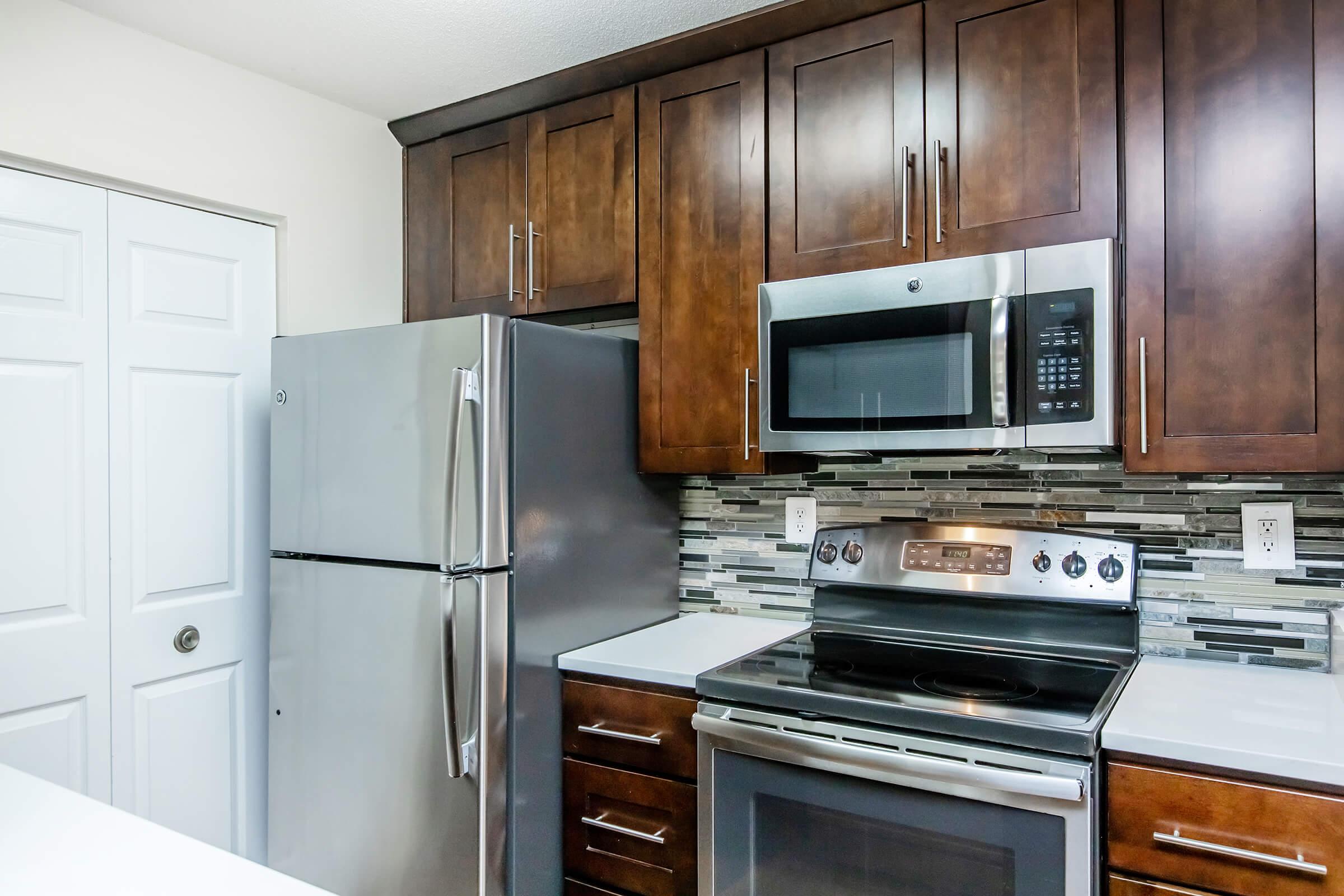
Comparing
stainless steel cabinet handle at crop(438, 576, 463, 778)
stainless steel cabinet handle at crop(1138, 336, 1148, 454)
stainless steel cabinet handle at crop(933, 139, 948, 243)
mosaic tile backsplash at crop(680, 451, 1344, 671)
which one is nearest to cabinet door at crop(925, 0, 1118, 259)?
stainless steel cabinet handle at crop(933, 139, 948, 243)

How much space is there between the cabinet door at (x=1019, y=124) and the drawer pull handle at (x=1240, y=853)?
1.06 metres

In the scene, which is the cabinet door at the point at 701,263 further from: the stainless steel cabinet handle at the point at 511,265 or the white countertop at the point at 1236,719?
the white countertop at the point at 1236,719

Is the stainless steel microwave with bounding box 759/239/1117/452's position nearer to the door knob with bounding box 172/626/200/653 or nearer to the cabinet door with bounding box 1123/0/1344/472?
the cabinet door with bounding box 1123/0/1344/472

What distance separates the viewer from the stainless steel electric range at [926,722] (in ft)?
4.58

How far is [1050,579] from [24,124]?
2495 millimetres

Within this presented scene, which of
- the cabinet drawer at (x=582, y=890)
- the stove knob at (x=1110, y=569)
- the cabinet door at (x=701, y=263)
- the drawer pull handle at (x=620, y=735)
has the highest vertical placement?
the cabinet door at (x=701, y=263)

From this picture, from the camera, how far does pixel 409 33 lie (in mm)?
2115

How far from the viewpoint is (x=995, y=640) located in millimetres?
1953

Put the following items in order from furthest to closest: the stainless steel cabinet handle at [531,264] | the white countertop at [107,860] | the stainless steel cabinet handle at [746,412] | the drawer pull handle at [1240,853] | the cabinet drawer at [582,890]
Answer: the stainless steel cabinet handle at [531,264]
the stainless steel cabinet handle at [746,412]
the cabinet drawer at [582,890]
the drawer pull handle at [1240,853]
the white countertop at [107,860]

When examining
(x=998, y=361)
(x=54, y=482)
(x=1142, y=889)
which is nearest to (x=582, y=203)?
(x=998, y=361)

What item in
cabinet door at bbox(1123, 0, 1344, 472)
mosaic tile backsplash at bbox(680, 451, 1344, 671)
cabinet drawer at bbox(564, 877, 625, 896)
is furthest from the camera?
cabinet drawer at bbox(564, 877, 625, 896)

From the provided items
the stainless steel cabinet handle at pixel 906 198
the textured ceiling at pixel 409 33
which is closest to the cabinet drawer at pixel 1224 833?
the stainless steel cabinet handle at pixel 906 198

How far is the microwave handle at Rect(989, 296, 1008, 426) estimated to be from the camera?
1.69 meters

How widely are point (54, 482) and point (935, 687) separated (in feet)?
6.66
